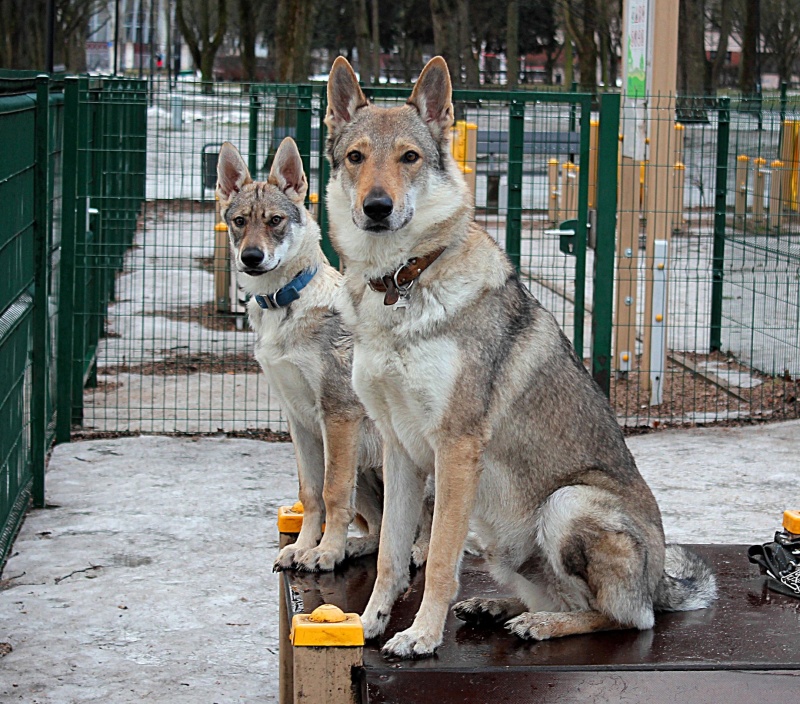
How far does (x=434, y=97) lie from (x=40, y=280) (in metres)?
3.54

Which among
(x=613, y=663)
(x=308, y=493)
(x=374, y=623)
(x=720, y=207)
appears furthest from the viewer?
(x=720, y=207)

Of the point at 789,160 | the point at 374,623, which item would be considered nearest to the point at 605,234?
the point at 789,160

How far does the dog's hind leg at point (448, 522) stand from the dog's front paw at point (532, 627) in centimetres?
26

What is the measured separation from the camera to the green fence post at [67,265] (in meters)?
8.26

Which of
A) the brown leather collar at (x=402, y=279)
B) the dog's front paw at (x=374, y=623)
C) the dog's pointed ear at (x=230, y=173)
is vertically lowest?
the dog's front paw at (x=374, y=623)

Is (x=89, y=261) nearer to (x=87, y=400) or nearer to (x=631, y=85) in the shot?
(x=87, y=400)

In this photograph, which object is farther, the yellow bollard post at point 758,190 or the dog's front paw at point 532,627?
the yellow bollard post at point 758,190

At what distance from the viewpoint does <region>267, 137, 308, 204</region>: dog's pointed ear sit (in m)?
5.66

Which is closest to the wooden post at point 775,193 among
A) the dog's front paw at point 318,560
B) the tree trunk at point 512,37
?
the dog's front paw at point 318,560

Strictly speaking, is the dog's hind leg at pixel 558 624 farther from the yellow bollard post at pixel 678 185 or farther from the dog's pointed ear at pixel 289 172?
the yellow bollard post at pixel 678 185

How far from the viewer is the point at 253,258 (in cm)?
547

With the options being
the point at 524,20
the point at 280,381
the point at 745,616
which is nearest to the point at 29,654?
the point at 280,381

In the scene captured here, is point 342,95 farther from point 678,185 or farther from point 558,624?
point 678,185

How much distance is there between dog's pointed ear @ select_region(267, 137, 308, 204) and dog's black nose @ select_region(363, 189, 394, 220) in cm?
188
